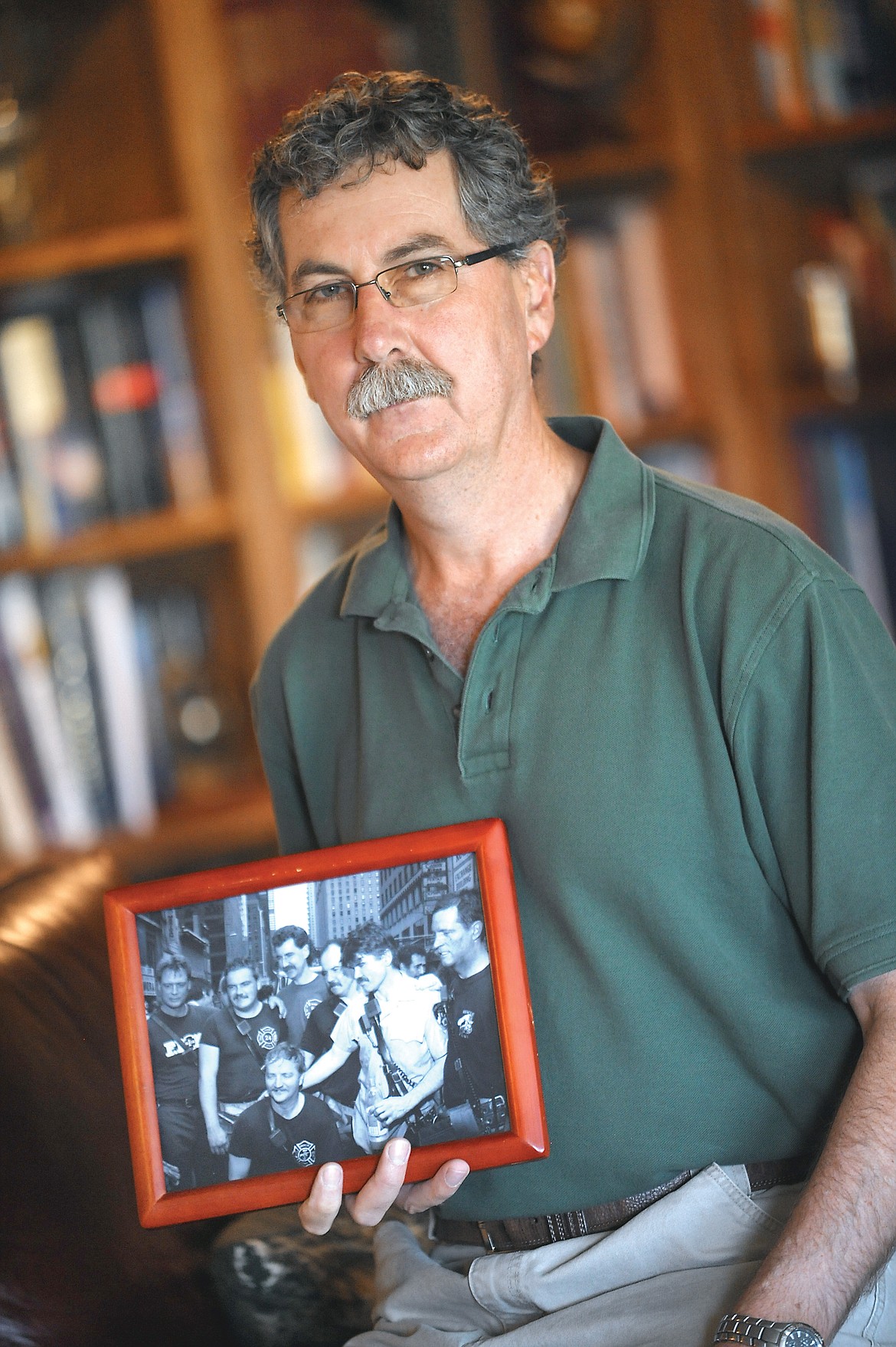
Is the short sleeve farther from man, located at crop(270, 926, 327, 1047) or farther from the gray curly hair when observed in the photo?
the gray curly hair

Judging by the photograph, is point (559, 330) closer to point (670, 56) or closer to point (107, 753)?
point (670, 56)

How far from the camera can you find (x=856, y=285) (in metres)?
2.39

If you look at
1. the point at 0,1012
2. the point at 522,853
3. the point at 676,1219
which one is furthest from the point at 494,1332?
the point at 0,1012

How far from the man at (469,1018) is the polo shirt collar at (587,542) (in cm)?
32

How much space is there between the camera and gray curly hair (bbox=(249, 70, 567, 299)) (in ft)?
4.23

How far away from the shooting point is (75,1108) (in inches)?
50.6

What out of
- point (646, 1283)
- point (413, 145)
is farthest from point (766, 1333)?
point (413, 145)

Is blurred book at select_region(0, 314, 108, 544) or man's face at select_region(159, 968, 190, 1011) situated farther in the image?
blurred book at select_region(0, 314, 108, 544)

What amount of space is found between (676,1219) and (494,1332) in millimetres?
214

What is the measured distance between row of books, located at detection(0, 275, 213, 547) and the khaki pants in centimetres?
149

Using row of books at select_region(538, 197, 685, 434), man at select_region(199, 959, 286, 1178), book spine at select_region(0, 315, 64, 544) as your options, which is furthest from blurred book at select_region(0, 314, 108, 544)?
man at select_region(199, 959, 286, 1178)

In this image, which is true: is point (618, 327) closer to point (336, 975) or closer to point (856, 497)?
point (856, 497)

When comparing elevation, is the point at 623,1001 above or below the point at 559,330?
below

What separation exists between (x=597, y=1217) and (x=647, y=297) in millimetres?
1716
